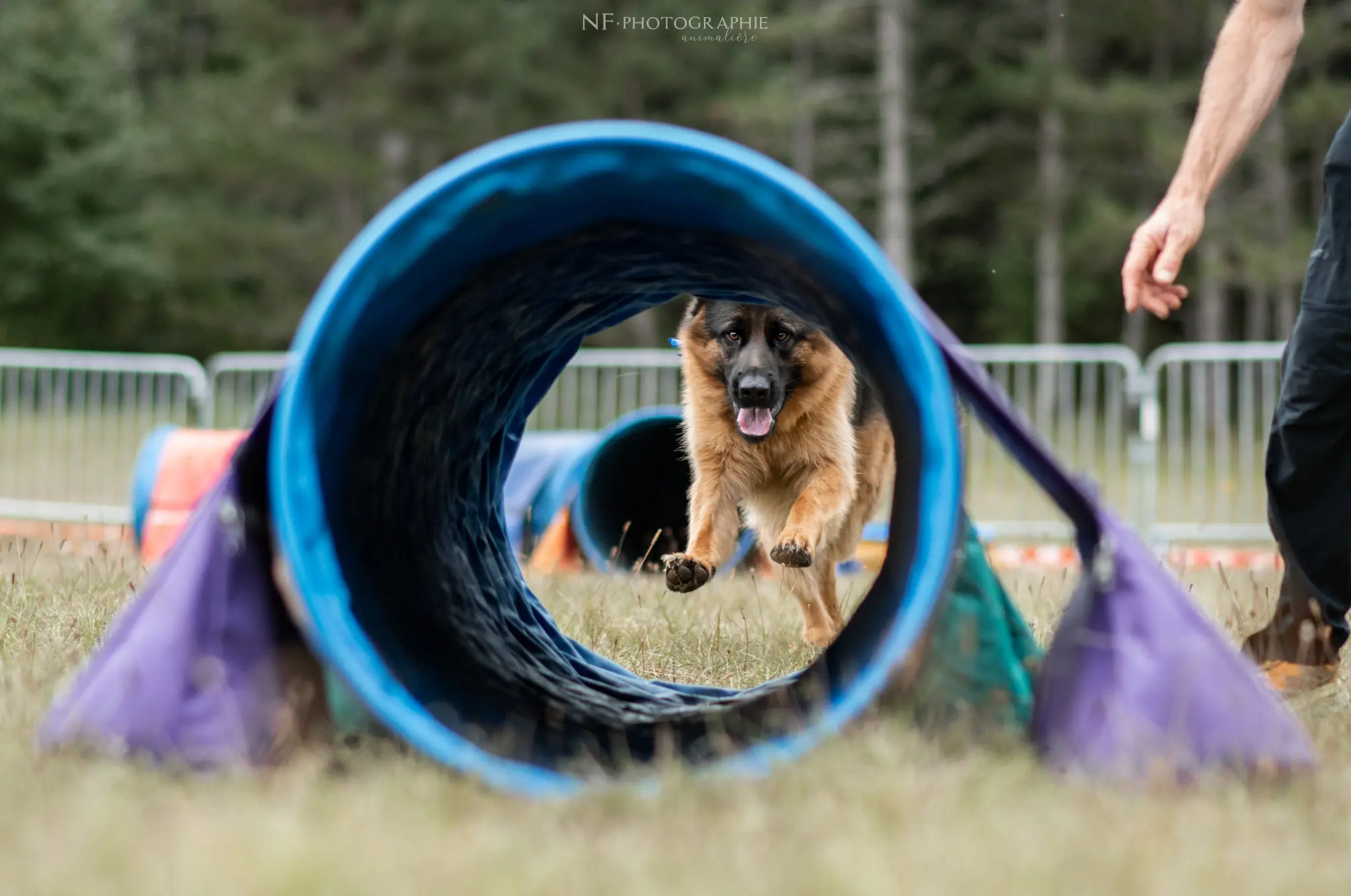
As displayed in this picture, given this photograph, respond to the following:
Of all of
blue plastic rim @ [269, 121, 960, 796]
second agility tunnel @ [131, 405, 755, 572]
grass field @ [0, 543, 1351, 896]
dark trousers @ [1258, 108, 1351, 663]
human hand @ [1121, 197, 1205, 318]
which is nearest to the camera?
grass field @ [0, 543, 1351, 896]

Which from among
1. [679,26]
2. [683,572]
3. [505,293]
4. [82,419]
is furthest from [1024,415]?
[679,26]

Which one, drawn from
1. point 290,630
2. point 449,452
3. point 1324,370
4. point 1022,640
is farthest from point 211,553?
point 1324,370

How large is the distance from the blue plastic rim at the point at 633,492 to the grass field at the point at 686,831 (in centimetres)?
448

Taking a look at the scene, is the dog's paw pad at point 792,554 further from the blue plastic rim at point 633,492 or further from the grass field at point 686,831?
the blue plastic rim at point 633,492

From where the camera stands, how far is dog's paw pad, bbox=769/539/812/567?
13.8ft

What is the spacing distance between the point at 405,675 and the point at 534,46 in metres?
23.0

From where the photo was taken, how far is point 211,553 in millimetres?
2395

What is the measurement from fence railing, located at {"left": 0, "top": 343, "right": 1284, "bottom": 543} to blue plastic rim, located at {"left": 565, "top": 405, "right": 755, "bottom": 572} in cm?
327

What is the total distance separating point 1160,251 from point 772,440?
7.18ft

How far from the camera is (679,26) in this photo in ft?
78.1

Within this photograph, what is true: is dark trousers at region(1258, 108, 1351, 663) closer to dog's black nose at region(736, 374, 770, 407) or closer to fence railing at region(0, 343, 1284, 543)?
dog's black nose at region(736, 374, 770, 407)

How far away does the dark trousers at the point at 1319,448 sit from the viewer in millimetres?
3219

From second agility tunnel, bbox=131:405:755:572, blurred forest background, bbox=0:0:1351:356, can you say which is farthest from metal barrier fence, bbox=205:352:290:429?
blurred forest background, bbox=0:0:1351:356

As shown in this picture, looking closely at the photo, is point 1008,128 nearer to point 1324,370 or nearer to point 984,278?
point 984,278
